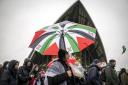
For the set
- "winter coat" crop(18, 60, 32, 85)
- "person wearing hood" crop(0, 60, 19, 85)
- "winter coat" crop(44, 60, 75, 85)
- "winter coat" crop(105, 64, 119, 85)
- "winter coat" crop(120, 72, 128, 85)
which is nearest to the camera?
"winter coat" crop(44, 60, 75, 85)

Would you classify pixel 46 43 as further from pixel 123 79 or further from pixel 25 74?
pixel 123 79

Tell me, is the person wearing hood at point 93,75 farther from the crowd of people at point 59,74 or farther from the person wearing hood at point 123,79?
the person wearing hood at point 123,79

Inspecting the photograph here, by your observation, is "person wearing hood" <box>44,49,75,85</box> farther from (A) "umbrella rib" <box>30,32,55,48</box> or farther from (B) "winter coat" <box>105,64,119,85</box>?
(B) "winter coat" <box>105,64,119,85</box>

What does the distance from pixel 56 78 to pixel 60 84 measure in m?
0.10

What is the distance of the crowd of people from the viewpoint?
5.87m

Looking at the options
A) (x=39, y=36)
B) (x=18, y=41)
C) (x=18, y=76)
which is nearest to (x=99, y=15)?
(x=18, y=41)

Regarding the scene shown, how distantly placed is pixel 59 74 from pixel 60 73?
0.04 m

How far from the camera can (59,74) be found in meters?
5.84

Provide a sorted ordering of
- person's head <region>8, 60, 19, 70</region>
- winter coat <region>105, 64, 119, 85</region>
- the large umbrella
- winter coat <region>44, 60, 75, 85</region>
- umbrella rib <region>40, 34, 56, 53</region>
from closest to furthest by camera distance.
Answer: winter coat <region>44, 60, 75, 85</region>, the large umbrella, umbrella rib <region>40, 34, 56, 53</region>, person's head <region>8, 60, 19, 70</region>, winter coat <region>105, 64, 119, 85</region>

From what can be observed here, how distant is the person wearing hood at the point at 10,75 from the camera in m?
9.22

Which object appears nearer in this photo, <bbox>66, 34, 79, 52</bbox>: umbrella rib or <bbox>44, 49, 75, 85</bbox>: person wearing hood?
<bbox>44, 49, 75, 85</bbox>: person wearing hood

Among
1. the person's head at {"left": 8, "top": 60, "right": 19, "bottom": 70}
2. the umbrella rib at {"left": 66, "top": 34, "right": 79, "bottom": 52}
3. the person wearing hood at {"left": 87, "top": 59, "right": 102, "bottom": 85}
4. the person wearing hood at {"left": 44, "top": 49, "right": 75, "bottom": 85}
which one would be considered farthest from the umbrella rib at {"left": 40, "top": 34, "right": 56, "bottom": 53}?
the person wearing hood at {"left": 87, "top": 59, "right": 102, "bottom": 85}

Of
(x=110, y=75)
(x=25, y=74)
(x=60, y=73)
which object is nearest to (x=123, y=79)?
(x=110, y=75)

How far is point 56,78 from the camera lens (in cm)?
581
